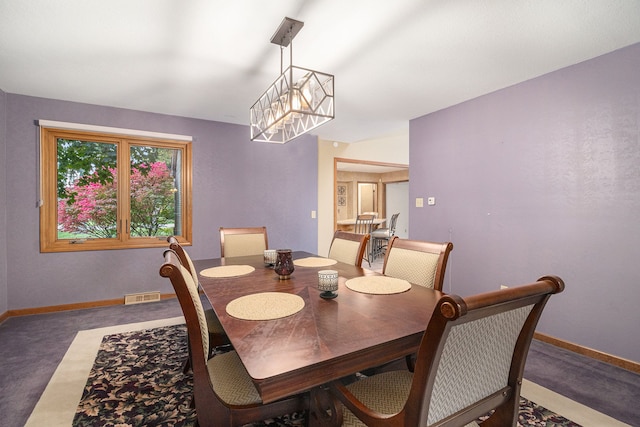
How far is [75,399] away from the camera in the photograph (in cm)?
174

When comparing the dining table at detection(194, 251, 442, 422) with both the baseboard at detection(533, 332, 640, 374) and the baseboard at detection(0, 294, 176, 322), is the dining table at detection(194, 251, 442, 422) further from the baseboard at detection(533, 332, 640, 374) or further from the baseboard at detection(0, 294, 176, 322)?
the baseboard at detection(0, 294, 176, 322)

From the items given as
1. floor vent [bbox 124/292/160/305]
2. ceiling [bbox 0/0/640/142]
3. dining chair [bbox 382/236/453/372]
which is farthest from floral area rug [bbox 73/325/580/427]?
ceiling [bbox 0/0/640/142]

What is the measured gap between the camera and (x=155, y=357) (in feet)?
7.30

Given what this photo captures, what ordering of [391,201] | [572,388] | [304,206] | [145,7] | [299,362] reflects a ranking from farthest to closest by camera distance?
1. [391,201]
2. [304,206]
3. [572,388]
4. [145,7]
5. [299,362]

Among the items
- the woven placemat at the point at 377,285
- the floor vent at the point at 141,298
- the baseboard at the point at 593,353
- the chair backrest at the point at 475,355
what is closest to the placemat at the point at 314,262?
the woven placemat at the point at 377,285

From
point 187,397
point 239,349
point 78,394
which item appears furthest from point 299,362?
point 78,394

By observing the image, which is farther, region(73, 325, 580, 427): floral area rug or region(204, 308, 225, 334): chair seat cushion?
region(204, 308, 225, 334): chair seat cushion

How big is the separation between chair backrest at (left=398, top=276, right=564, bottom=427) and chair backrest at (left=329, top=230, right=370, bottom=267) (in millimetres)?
1382

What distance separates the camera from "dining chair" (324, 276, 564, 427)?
2.19 feet

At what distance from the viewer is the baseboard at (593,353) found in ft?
6.93

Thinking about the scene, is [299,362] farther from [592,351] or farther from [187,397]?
[592,351]

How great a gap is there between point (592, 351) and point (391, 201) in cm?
718

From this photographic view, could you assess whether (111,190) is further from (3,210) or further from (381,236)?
(381,236)

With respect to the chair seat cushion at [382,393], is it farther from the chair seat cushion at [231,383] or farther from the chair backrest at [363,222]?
the chair backrest at [363,222]
